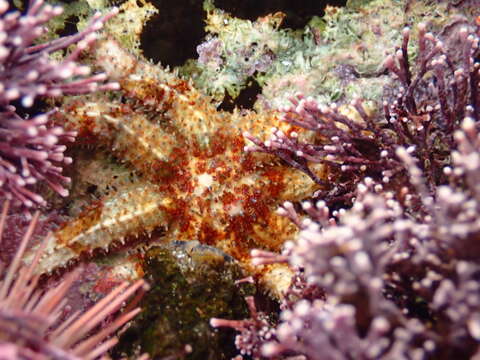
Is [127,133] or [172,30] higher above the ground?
[172,30]

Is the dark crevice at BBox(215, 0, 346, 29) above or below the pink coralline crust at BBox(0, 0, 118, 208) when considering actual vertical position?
above

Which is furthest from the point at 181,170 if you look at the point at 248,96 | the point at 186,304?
the point at 186,304

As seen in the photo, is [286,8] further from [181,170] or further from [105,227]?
[105,227]

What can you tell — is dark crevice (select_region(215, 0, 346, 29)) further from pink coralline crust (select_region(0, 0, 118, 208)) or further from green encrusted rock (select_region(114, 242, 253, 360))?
green encrusted rock (select_region(114, 242, 253, 360))

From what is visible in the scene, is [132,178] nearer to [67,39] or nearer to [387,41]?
[67,39]

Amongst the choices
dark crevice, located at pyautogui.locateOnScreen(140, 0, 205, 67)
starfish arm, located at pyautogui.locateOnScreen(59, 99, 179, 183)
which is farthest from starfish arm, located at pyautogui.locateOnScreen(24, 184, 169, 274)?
dark crevice, located at pyautogui.locateOnScreen(140, 0, 205, 67)

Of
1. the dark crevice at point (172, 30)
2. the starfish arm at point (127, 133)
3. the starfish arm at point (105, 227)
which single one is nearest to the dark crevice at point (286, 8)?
the dark crevice at point (172, 30)
